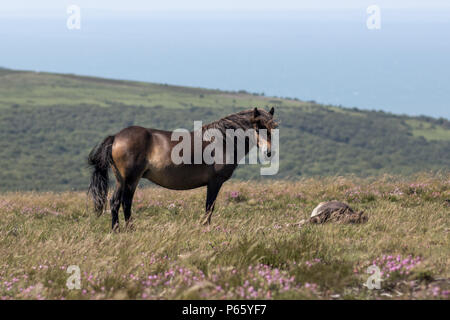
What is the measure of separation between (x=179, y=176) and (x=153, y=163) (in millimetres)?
603

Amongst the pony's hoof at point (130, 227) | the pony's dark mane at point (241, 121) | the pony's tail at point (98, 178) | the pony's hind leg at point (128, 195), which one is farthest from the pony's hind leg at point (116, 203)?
the pony's dark mane at point (241, 121)

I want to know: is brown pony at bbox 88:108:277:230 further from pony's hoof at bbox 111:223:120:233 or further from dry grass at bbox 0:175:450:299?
dry grass at bbox 0:175:450:299

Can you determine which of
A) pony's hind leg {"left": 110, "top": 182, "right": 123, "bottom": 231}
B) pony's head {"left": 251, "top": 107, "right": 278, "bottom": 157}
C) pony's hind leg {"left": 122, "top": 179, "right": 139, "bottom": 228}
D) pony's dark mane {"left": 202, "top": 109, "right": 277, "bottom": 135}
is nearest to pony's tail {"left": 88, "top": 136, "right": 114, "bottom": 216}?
pony's hind leg {"left": 110, "top": 182, "right": 123, "bottom": 231}

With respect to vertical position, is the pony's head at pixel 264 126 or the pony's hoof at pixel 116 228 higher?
the pony's head at pixel 264 126

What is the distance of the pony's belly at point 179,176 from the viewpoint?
1015 centimetres

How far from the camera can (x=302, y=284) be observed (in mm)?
6043

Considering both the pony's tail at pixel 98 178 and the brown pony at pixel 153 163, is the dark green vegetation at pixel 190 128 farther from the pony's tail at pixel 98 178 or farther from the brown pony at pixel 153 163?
the brown pony at pixel 153 163

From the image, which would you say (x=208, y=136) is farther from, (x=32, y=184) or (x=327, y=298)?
(x=32, y=184)

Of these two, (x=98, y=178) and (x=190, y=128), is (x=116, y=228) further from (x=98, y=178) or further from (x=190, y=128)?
(x=190, y=128)

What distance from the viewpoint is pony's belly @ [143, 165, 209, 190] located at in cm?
1015

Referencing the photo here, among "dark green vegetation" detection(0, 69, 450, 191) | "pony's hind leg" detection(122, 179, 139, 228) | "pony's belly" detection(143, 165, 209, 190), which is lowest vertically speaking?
"dark green vegetation" detection(0, 69, 450, 191)

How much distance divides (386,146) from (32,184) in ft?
405
